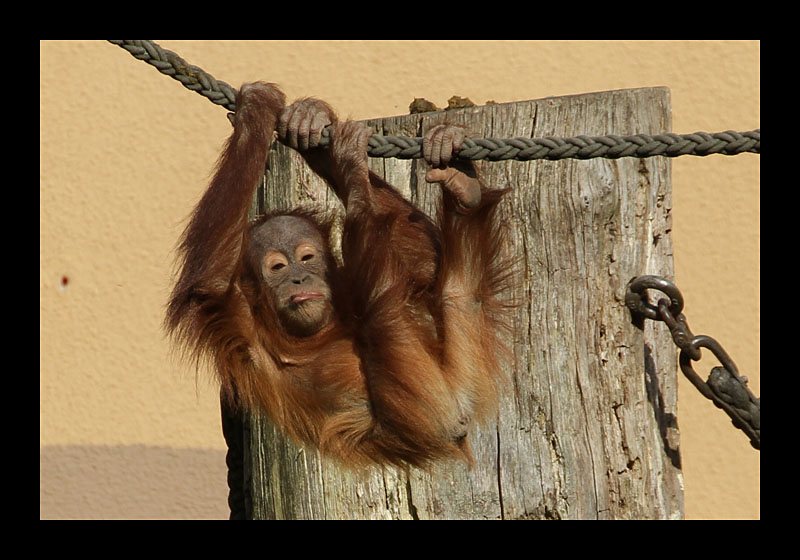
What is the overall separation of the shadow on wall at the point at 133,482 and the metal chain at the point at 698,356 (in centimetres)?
389

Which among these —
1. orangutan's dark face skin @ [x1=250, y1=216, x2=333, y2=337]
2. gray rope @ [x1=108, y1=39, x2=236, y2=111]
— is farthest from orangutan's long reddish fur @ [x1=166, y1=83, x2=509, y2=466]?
gray rope @ [x1=108, y1=39, x2=236, y2=111]

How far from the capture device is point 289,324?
12.1 ft

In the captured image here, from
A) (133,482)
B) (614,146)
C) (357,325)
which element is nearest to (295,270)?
(357,325)

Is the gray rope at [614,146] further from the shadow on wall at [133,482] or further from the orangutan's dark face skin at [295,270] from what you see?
the shadow on wall at [133,482]

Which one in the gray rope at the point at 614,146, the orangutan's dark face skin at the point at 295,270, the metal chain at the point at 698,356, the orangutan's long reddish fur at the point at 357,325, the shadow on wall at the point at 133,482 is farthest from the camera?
the shadow on wall at the point at 133,482

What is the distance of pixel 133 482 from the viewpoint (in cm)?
640

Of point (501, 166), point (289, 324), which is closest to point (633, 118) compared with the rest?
point (501, 166)

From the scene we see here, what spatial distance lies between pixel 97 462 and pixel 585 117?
437cm

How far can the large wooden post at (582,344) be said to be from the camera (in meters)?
3.23

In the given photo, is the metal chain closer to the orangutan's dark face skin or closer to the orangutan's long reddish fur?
the orangutan's long reddish fur

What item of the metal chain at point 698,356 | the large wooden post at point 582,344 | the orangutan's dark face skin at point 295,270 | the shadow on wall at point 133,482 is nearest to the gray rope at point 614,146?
the large wooden post at point 582,344

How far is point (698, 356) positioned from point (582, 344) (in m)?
0.37

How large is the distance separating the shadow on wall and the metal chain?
12.8ft

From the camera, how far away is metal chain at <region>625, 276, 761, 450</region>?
3172mm
